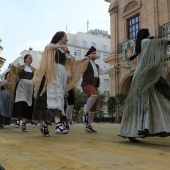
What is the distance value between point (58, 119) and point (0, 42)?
15395 millimetres

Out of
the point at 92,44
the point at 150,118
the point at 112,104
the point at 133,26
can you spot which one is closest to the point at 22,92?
the point at 150,118

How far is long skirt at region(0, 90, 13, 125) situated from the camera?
746 centimetres

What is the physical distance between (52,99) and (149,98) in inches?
55.3

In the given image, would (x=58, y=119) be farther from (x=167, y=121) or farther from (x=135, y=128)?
(x=167, y=121)

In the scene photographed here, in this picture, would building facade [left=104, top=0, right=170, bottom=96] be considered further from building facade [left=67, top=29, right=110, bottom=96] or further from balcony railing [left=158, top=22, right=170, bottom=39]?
building facade [left=67, top=29, right=110, bottom=96]

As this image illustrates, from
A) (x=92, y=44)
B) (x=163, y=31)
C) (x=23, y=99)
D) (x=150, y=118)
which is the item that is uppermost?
(x=92, y=44)

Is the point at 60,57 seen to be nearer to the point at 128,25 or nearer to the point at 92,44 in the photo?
the point at 128,25

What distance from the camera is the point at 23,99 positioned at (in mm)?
5875

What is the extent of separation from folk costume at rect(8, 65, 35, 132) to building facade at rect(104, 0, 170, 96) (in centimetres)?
1025

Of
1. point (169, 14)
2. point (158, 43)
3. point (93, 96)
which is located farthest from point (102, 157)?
point (169, 14)

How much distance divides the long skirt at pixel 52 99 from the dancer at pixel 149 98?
1.04 metres

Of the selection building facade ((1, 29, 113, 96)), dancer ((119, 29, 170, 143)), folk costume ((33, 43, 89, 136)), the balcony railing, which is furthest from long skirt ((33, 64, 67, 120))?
building facade ((1, 29, 113, 96))

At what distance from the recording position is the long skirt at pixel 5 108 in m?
7.46

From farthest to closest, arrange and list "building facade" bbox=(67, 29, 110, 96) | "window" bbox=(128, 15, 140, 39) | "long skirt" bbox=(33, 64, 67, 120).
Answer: "building facade" bbox=(67, 29, 110, 96)
"window" bbox=(128, 15, 140, 39)
"long skirt" bbox=(33, 64, 67, 120)
